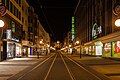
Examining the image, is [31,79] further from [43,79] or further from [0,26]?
[0,26]

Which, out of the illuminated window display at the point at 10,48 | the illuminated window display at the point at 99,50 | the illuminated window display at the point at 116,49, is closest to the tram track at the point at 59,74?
the illuminated window display at the point at 116,49

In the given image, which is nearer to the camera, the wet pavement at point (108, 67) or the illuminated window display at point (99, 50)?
the wet pavement at point (108, 67)

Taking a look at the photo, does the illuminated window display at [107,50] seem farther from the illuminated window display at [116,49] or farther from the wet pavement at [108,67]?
the wet pavement at [108,67]

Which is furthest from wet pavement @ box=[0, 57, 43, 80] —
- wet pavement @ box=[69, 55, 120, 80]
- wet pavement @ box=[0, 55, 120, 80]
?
wet pavement @ box=[69, 55, 120, 80]

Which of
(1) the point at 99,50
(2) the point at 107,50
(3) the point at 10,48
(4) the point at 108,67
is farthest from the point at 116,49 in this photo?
(3) the point at 10,48

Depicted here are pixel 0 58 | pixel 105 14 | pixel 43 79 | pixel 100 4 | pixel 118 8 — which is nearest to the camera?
pixel 118 8

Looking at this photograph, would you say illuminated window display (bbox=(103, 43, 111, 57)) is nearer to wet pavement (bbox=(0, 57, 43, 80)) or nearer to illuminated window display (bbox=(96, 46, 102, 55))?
illuminated window display (bbox=(96, 46, 102, 55))

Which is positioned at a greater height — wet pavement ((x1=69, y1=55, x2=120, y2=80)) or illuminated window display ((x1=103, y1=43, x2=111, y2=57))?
illuminated window display ((x1=103, y1=43, x2=111, y2=57))

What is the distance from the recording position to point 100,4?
60.6 meters

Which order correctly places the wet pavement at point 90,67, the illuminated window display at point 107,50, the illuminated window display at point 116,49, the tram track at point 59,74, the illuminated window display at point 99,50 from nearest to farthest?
the tram track at point 59,74 → the wet pavement at point 90,67 → the illuminated window display at point 116,49 → the illuminated window display at point 107,50 → the illuminated window display at point 99,50

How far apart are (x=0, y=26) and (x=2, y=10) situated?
1365 millimetres

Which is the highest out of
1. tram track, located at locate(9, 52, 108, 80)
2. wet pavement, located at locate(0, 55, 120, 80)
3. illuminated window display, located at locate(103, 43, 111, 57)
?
illuminated window display, located at locate(103, 43, 111, 57)

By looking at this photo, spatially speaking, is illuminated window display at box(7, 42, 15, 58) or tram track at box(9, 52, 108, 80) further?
illuminated window display at box(7, 42, 15, 58)

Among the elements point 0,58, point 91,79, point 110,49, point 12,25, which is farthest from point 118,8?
point 12,25
